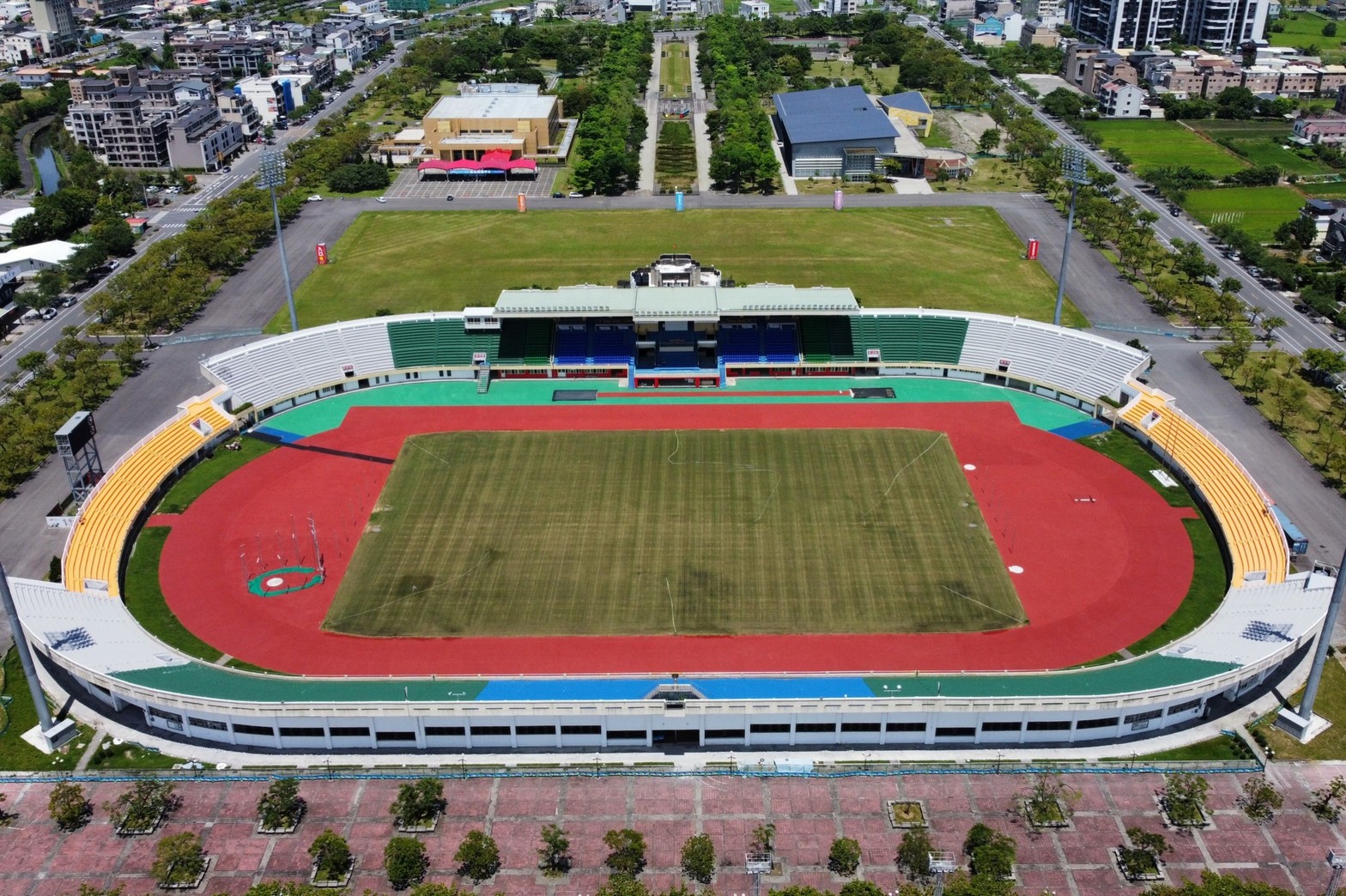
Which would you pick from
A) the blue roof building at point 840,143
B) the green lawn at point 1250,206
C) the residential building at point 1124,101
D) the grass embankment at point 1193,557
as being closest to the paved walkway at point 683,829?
the grass embankment at point 1193,557

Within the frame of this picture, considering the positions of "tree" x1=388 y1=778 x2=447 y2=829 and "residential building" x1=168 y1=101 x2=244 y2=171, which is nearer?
"tree" x1=388 y1=778 x2=447 y2=829

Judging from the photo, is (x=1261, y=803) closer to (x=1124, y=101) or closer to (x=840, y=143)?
(x=840, y=143)

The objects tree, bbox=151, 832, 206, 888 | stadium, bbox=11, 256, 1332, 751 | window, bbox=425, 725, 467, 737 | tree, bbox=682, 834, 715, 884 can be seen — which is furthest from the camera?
stadium, bbox=11, 256, 1332, 751

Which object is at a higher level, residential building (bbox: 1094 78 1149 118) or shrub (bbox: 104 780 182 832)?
residential building (bbox: 1094 78 1149 118)

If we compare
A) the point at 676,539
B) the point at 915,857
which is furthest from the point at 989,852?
the point at 676,539

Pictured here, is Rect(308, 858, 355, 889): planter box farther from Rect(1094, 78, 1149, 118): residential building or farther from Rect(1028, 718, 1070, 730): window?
Rect(1094, 78, 1149, 118): residential building

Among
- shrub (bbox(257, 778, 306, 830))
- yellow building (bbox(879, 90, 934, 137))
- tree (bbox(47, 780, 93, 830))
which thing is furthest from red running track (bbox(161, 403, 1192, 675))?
yellow building (bbox(879, 90, 934, 137))
